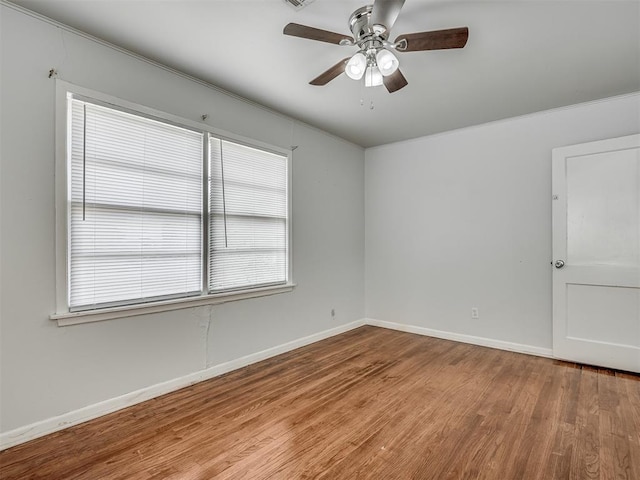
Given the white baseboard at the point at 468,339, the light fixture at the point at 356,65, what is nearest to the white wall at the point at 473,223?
the white baseboard at the point at 468,339

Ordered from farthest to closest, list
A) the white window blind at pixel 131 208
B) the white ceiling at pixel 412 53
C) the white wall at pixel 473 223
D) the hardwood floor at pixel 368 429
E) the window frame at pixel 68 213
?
the white wall at pixel 473 223 → the white window blind at pixel 131 208 → the window frame at pixel 68 213 → the white ceiling at pixel 412 53 → the hardwood floor at pixel 368 429

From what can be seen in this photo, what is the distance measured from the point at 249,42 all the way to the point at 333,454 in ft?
9.03

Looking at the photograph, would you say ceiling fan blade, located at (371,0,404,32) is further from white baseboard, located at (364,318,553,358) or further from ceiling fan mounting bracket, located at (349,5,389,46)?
white baseboard, located at (364,318,553,358)

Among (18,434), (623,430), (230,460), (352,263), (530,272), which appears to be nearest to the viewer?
(230,460)

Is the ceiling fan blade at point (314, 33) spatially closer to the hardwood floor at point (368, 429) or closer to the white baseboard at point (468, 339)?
the hardwood floor at point (368, 429)

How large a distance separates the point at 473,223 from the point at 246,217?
270 cm

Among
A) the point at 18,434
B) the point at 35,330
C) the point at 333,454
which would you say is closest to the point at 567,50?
the point at 333,454

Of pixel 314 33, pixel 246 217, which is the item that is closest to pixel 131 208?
pixel 246 217

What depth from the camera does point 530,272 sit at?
3.61 metres

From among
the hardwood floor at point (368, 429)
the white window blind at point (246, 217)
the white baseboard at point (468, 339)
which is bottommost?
the hardwood floor at point (368, 429)

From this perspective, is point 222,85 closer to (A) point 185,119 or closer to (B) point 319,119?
(A) point 185,119

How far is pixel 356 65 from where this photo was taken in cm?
206

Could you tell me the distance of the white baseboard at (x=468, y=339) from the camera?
3.56 metres

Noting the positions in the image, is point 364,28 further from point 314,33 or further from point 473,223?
point 473,223
